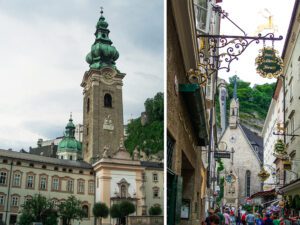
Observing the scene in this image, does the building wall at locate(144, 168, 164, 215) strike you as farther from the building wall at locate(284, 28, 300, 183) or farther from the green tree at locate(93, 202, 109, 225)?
the building wall at locate(284, 28, 300, 183)

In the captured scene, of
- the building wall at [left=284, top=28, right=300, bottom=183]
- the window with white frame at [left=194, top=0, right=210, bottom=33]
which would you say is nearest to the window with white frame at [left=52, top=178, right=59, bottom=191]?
the window with white frame at [left=194, top=0, right=210, bottom=33]

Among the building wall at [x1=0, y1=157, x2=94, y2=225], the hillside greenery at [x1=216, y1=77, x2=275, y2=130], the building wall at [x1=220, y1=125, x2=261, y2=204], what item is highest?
the hillside greenery at [x1=216, y1=77, x2=275, y2=130]

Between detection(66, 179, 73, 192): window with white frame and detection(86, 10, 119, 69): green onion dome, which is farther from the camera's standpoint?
detection(66, 179, 73, 192): window with white frame

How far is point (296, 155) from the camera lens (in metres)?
15.3

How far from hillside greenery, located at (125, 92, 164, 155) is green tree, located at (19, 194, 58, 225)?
0.79 meters

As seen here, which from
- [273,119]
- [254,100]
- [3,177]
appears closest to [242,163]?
[273,119]

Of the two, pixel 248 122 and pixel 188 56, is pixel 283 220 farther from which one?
pixel 248 122

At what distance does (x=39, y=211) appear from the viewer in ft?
9.09

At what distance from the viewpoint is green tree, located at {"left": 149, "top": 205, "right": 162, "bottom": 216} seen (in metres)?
3.22

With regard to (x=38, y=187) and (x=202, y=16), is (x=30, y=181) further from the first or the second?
(x=202, y=16)

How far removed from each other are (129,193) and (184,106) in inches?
104

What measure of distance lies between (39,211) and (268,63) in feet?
16.9

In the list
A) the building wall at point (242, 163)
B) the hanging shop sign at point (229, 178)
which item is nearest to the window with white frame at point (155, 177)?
the hanging shop sign at point (229, 178)

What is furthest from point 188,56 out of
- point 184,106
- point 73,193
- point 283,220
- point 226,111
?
point 226,111
